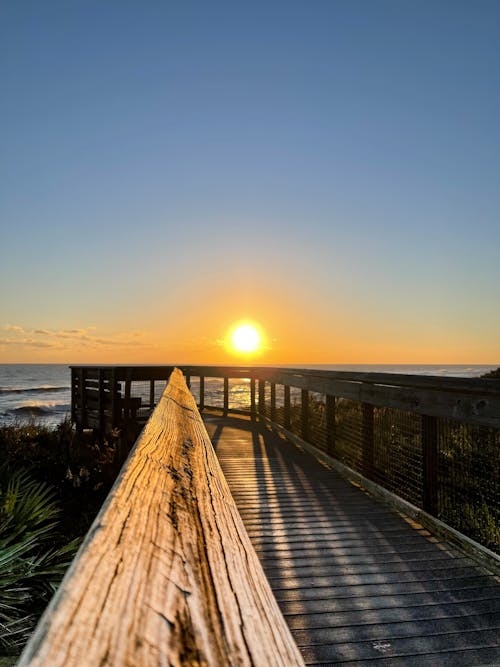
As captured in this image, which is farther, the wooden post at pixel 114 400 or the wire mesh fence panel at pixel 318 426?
the wooden post at pixel 114 400

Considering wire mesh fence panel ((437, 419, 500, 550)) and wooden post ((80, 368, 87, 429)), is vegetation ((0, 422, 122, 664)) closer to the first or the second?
wooden post ((80, 368, 87, 429))

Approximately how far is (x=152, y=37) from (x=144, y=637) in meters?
12.8

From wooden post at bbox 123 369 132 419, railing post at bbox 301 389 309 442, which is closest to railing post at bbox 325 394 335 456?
railing post at bbox 301 389 309 442

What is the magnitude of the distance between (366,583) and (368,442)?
262 centimetres

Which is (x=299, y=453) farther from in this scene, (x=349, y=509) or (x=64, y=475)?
(x=64, y=475)

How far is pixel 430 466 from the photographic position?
165 inches

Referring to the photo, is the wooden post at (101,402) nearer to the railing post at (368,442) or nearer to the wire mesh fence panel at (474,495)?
the railing post at (368,442)

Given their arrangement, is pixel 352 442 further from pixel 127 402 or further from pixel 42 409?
pixel 42 409

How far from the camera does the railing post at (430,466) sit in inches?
164

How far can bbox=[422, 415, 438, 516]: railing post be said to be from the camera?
4.17 m

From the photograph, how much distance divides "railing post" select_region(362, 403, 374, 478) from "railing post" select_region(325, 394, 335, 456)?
1.00m

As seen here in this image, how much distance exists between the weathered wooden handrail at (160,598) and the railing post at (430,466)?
360cm

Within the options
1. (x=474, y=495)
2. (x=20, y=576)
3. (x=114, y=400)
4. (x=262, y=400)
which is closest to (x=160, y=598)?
(x=20, y=576)

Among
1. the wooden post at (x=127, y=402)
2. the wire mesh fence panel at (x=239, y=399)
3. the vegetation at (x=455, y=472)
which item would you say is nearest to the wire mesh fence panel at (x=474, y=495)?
the vegetation at (x=455, y=472)
